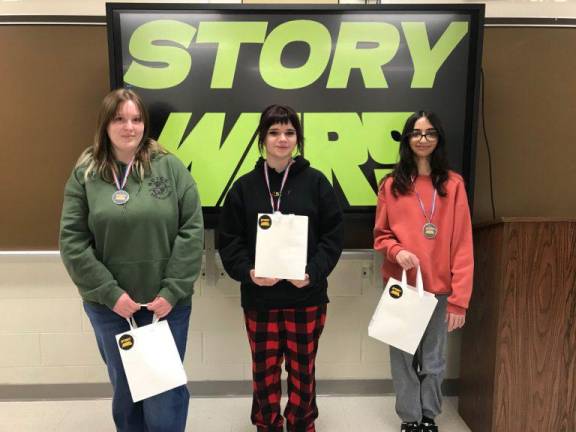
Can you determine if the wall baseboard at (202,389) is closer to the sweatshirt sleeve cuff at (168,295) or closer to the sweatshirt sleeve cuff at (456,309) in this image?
the sweatshirt sleeve cuff at (456,309)

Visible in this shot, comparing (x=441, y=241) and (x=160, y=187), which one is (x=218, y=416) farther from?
(x=441, y=241)

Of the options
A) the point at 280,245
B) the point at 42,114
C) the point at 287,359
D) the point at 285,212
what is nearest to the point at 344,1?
the point at 285,212

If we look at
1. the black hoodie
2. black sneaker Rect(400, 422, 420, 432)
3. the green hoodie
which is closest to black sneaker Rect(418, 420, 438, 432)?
black sneaker Rect(400, 422, 420, 432)

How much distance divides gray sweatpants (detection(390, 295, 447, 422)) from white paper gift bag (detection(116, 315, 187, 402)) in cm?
108

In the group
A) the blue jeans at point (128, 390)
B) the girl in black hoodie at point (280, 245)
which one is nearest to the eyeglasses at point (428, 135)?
the girl in black hoodie at point (280, 245)

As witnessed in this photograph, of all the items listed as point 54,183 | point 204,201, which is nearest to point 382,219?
point 204,201

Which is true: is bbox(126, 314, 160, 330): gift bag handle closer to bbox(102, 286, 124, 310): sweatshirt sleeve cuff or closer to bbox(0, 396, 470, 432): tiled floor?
bbox(102, 286, 124, 310): sweatshirt sleeve cuff

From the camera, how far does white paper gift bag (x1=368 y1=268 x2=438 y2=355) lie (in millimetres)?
1768

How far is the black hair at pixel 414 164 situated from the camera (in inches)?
74.0

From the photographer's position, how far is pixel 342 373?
247 cm

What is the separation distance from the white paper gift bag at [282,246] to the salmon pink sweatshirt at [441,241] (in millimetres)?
465

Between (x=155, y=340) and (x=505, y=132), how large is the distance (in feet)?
7.06

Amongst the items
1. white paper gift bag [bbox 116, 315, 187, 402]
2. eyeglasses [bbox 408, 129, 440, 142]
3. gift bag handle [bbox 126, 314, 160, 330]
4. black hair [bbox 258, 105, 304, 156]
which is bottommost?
white paper gift bag [bbox 116, 315, 187, 402]

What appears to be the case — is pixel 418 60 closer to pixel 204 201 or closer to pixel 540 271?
pixel 540 271
